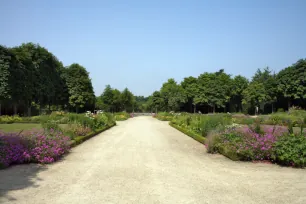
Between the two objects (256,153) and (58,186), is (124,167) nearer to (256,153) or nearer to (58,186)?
(58,186)

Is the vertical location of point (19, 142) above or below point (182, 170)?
above

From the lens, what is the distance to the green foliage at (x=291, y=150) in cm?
748

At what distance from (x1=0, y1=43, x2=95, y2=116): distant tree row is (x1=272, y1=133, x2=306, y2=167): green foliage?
2833cm

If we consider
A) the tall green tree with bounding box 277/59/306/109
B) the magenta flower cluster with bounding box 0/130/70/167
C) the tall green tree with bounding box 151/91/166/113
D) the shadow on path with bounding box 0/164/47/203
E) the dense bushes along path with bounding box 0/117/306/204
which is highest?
the tall green tree with bounding box 277/59/306/109

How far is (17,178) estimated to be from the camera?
605 cm

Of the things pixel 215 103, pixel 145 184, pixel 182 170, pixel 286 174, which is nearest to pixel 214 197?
pixel 145 184

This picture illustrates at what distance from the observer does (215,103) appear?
5272 cm

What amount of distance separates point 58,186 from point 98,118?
14.9 meters

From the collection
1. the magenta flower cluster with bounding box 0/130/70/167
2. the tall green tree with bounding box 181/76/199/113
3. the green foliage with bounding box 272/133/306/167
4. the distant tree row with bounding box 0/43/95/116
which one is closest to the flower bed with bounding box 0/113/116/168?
the magenta flower cluster with bounding box 0/130/70/167

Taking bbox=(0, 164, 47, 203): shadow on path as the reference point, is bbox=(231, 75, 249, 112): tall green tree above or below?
above

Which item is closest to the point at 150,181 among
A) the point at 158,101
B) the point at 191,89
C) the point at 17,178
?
the point at 17,178

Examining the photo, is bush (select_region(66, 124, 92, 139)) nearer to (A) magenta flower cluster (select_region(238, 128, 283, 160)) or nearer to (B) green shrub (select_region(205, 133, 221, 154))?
(B) green shrub (select_region(205, 133, 221, 154))

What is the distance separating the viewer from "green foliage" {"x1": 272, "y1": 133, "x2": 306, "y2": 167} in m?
7.48

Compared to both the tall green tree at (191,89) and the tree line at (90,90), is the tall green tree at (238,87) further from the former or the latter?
the tall green tree at (191,89)
